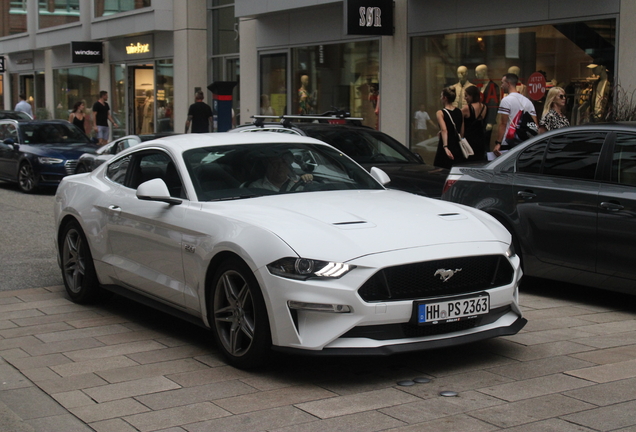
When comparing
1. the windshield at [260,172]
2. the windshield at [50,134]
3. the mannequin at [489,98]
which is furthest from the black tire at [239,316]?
the windshield at [50,134]

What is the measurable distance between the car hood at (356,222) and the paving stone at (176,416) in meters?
1.03

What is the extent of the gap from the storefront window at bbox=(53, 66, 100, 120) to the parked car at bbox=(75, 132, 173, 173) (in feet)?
56.0

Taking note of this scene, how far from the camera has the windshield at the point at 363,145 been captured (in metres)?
11.7

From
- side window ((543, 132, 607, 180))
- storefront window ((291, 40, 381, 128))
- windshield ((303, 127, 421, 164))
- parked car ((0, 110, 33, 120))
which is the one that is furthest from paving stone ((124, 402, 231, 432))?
parked car ((0, 110, 33, 120))

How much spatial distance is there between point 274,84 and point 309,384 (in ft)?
60.7

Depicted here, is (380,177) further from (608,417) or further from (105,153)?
(105,153)

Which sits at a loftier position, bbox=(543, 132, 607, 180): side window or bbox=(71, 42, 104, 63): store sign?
bbox=(71, 42, 104, 63): store sign

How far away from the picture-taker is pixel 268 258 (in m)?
5.31

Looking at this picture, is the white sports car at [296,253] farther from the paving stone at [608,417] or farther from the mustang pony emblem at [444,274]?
the paving stone at [608,417]

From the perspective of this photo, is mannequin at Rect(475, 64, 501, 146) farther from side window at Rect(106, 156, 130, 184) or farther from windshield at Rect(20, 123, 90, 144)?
side window at Rect(106, 156, 130, 184)

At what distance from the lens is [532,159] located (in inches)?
322

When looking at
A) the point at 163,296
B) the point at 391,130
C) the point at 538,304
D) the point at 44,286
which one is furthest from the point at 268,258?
the point at 391,130

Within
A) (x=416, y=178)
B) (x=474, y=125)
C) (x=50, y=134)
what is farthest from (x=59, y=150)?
(x=416, y=178)

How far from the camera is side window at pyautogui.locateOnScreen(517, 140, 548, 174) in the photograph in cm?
811
